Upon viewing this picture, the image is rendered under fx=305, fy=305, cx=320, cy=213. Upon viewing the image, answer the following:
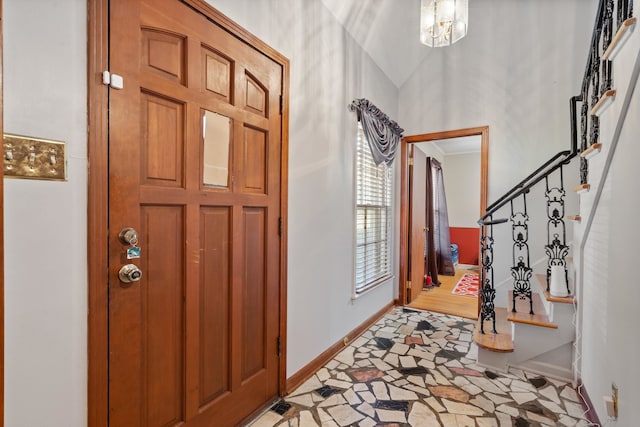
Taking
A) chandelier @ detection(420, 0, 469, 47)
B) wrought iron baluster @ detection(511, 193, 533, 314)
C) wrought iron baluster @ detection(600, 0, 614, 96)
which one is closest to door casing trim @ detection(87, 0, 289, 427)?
chandelier @ detection(420, 0, 469, 47)

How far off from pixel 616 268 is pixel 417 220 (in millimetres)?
2887

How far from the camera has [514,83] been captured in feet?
10.6

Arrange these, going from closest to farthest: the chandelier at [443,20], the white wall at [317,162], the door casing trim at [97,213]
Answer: the door casing trim at [97,213]
the chandelier at [443,20]
the white wall at [317,162]

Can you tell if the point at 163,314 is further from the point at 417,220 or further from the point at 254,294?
the point at 417,220

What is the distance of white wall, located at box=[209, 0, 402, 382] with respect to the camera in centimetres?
202

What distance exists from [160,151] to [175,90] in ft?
0.90

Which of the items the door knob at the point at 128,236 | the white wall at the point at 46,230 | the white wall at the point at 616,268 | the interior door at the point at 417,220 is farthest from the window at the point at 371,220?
the white wall at the point at 46,230

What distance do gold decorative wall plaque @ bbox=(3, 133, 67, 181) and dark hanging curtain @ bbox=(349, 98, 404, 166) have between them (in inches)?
87.5

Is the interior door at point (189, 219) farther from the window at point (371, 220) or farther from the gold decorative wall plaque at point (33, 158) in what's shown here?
the window at point (371, 220)

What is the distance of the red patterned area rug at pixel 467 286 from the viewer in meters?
4.51

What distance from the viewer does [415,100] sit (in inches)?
148

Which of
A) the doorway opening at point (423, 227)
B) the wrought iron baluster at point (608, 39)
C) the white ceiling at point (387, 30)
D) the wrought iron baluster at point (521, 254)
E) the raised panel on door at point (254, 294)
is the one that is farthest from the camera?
the doorway opening at point (423, 227)

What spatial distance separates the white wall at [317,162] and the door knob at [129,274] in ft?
3.23

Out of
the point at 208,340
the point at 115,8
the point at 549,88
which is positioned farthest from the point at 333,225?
the point at 549,88
